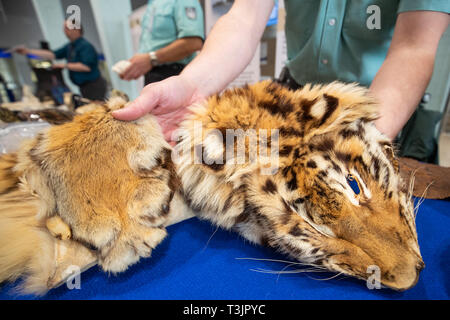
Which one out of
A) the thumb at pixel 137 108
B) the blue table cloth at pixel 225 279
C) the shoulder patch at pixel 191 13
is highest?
the shoulder patch at pixel 191 13

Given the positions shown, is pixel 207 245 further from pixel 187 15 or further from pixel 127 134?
pixel 187 15

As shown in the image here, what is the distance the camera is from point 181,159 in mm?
542

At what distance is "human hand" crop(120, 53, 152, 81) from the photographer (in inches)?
52.6

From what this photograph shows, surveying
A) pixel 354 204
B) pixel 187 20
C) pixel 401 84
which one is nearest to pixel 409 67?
pixel 401 84

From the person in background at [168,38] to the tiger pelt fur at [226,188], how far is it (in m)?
0.84

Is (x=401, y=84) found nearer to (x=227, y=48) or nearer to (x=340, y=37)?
(x=340, y=37)

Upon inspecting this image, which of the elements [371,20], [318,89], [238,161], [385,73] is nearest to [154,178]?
[238,161]

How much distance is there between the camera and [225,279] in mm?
501

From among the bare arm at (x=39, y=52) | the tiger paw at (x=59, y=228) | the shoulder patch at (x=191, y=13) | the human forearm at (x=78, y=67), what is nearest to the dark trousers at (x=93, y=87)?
the human forearm at (x=78, y=67)

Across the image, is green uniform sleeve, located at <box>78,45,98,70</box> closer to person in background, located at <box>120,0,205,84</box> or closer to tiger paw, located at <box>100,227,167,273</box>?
person in background, located at <box>120,0,205,84</box>

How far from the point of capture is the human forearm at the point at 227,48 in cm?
76

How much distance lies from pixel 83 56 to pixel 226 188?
197 cm

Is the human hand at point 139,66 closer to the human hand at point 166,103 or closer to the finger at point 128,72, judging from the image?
the finger at point 128,72

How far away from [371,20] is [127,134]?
39.3 inches
